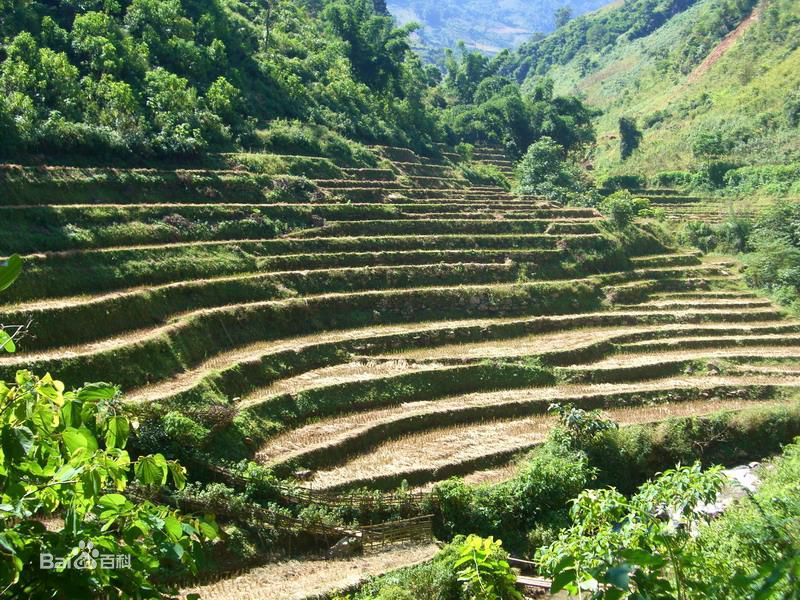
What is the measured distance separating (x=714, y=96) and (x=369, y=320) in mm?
50701

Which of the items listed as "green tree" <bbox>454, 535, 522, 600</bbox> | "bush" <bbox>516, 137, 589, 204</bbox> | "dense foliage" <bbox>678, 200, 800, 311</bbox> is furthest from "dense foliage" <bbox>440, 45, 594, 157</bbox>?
"green tree" <bbox>454, 535, 522, 600</bbox>

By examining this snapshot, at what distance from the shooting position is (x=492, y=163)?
44375 millimetres

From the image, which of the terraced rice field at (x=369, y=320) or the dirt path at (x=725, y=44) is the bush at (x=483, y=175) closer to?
the terraced rice field at (x=369, y=320)

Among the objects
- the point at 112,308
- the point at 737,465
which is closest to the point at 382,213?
the point at 112,308

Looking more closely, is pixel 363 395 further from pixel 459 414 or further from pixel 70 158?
pixel 70 158

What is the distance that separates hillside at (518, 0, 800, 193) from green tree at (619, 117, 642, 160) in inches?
31.3

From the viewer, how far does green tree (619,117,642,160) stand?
55.2 meters

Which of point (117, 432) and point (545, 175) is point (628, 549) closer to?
point (117, 432)

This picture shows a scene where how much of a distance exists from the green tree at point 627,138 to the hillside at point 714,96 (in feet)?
2.61

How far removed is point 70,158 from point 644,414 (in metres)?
20.7

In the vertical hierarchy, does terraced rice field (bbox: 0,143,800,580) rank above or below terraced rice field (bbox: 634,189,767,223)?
below

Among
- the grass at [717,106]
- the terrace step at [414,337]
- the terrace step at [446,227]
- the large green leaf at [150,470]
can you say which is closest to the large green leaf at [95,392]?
the large green leaf at [150,470]

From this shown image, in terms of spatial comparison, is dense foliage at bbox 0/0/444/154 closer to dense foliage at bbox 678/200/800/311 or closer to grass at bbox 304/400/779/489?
grass at bbox 304/400/779/489

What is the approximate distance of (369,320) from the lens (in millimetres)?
21641
